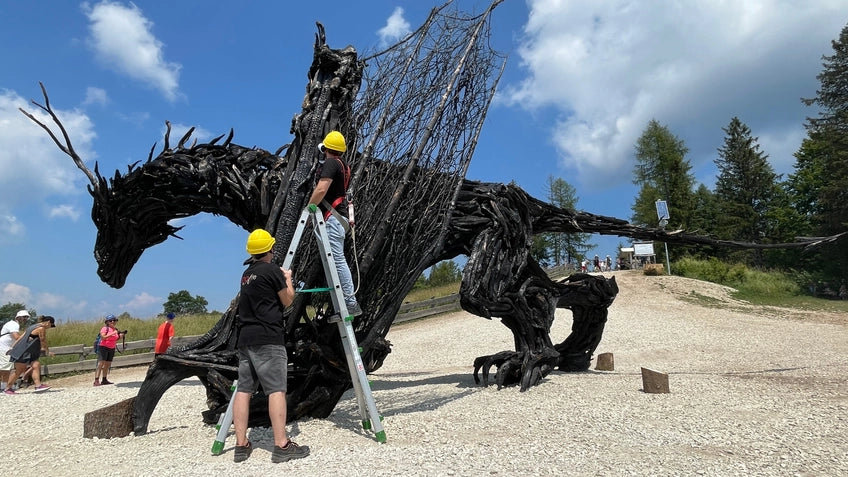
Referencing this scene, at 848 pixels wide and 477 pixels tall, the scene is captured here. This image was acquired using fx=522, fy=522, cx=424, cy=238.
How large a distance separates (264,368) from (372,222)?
166 centimetres

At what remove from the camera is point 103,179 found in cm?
684

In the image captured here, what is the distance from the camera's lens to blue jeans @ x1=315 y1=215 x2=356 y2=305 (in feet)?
12.9

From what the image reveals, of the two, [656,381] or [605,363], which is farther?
[605,363]

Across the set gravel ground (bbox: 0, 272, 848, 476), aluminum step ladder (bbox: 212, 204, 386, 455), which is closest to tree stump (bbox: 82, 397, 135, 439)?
gravel ground (bbox: 0, 272, 848, 476)

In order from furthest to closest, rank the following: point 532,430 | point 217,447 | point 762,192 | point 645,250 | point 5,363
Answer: point 762,192 < point 645,250 < point 5,363 < point 532,430 < point 217,447

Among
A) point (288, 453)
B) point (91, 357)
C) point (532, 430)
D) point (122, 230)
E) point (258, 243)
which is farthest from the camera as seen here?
point (91, 357)

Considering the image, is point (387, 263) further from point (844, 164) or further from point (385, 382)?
point (844, 164)

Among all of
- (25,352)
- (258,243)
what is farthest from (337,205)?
(25,352)

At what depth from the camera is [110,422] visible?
13.2ft

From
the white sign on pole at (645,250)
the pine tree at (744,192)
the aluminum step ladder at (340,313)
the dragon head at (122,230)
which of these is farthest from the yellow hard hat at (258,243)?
the pine tree at (744,192)

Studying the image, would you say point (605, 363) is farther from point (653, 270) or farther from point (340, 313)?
point (653, 270)

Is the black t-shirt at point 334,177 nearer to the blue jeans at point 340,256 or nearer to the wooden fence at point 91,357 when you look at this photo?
the blue jeans at point 340,256

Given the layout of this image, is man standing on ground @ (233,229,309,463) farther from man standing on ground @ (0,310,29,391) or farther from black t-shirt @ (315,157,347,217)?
man standing on ground @ (0,310,29,391)

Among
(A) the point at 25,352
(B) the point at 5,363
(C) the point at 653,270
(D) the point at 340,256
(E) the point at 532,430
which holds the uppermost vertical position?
(C) the point at 653,270
